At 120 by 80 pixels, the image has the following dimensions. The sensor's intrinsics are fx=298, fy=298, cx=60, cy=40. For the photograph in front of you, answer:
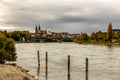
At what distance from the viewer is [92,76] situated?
45.3 metres

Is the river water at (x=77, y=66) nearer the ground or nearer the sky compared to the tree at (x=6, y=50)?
nearer the ground

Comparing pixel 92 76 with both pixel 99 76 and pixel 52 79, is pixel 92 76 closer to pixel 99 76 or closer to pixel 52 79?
pixel 99 76

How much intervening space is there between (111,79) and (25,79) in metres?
14.9

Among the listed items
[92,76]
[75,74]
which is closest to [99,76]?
[92,76]

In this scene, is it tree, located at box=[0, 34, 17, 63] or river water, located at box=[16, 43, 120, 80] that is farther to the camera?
tree, located at box=[0, 34, 17, 63]

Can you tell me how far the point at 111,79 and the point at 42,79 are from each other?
9862 millimetres

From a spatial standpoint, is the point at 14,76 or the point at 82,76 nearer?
the point at 14,76

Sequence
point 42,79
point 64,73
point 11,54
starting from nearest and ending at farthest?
point 42,79, point 64,73, point 11,54

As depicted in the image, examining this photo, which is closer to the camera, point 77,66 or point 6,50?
point 6,50

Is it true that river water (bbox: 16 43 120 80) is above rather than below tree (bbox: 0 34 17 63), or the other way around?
below

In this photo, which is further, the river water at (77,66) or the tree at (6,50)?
the tree at (6,50)

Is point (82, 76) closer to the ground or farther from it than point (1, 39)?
closer to the ground

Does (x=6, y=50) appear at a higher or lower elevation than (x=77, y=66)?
higher

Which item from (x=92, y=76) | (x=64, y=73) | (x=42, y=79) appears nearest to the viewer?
(x=42, y=79)
